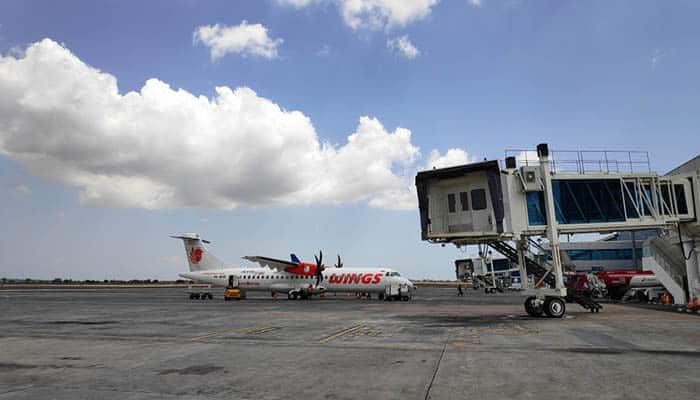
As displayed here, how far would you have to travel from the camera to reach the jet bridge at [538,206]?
72.7 feet

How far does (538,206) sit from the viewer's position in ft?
74.8

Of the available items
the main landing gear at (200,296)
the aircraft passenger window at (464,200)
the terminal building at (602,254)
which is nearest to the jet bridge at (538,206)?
the aircraft passenger window at (464,200)

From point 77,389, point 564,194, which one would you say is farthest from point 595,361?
point 564,194

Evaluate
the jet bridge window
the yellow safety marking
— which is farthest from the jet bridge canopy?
the jet bridge window

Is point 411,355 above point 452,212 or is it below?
below

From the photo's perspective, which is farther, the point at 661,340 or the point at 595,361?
the point at 661,340

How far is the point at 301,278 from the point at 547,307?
1233 inches

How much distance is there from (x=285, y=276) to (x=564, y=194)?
3466 cm

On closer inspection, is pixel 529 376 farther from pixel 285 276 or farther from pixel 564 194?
pixel 285 276

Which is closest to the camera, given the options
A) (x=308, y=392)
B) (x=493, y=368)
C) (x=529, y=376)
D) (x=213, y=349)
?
(x=308, y=392)

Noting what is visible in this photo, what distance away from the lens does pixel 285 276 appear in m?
50.4

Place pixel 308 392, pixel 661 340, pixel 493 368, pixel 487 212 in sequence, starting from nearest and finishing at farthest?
pixel 308 392 < pixel 493 368 < pixel 661 340 < pixel 487 212

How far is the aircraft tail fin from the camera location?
5616 cm

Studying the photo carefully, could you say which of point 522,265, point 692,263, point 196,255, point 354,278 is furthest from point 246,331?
point 196,255
